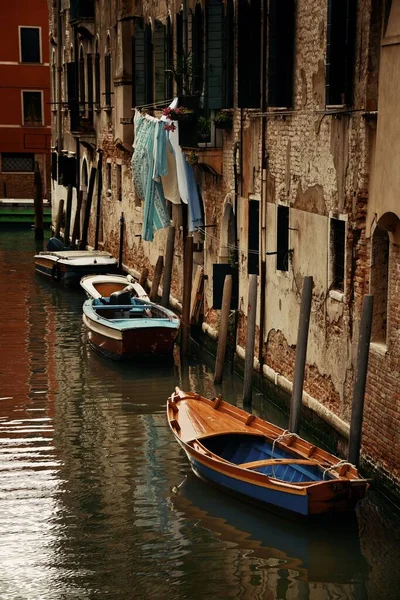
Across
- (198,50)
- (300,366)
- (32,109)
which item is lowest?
(300,366)

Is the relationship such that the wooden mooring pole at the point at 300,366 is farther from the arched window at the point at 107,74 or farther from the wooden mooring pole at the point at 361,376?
the arched window at the point at 107,74

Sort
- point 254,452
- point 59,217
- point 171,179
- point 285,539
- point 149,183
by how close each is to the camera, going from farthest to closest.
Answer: point 59,217 → point 149,183 → point 171,179 → point 254,452 → point 285,539

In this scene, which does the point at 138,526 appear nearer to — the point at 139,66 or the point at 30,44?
the point at 139,66

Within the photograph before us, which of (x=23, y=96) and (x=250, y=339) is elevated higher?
(x=23, y=96)

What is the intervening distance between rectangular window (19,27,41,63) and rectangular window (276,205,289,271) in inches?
1003

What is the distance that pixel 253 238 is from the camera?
13.5 metres

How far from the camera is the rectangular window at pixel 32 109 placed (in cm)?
3650

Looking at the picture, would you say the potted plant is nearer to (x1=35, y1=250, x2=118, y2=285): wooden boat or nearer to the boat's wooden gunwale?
the boat's wooden gunwale

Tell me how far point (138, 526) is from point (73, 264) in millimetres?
12957

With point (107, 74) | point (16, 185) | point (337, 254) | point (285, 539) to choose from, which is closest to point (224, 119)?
point (337, 254)

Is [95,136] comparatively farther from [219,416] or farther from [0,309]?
[219,416]

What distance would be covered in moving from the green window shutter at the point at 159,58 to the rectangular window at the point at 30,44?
62.0ft

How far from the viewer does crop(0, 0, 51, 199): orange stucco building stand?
118ft

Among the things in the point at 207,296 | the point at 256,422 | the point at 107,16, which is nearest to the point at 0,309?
the point at 207,296
